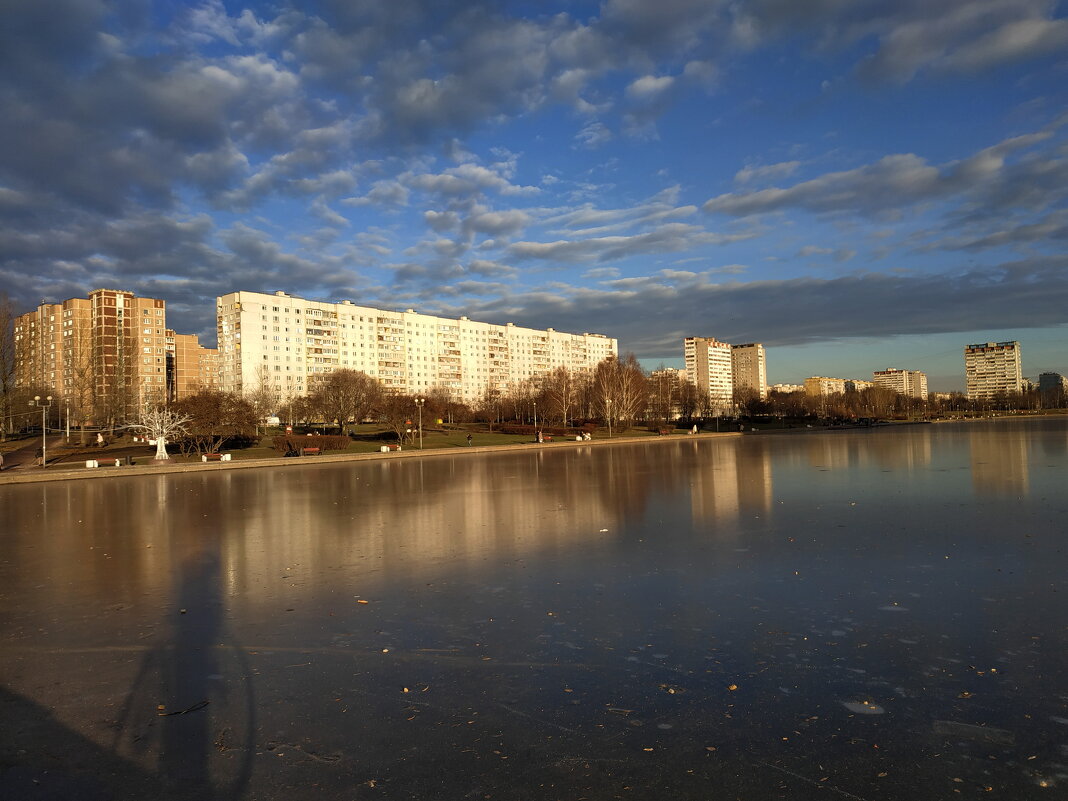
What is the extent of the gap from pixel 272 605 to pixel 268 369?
11254 cm

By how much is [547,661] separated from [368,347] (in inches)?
4940

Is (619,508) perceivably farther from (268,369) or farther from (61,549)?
(268,369)

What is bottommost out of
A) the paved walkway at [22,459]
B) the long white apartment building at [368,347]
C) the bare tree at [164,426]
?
the paved walkway at [22,459]

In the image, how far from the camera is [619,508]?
55.6 feet

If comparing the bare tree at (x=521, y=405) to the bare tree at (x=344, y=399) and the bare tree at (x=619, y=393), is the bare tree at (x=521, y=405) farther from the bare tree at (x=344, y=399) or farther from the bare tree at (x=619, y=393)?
the bare tree at (x=344, y=399)

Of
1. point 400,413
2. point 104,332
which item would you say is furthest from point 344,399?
point 104,332

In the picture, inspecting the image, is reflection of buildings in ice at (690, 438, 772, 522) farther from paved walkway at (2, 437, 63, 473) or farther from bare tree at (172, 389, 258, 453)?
paved walkway at (2, 437, 63, 473)

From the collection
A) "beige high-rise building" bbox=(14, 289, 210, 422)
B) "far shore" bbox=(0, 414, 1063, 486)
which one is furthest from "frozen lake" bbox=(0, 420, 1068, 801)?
"beige high-rise building" bbox=(14, 289, 210, 422)

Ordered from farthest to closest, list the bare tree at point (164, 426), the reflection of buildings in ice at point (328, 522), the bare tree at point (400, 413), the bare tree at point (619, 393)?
the bare tree at point (619, 393) → the bare tree at point (400, 413) → the bare tree at point (164, 426) → the reflection of buildings in ice at point (328, 522)

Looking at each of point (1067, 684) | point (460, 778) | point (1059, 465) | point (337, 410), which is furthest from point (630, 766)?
point (337, 410)

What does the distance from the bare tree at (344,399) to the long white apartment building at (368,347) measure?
58.3 feet

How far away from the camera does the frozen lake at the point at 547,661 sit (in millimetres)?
4328

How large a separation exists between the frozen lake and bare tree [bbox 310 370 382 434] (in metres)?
60.8

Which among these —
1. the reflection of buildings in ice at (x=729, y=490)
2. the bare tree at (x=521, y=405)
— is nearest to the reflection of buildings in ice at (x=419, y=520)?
the reflection of buildings in ice at (x=729, y=490)
